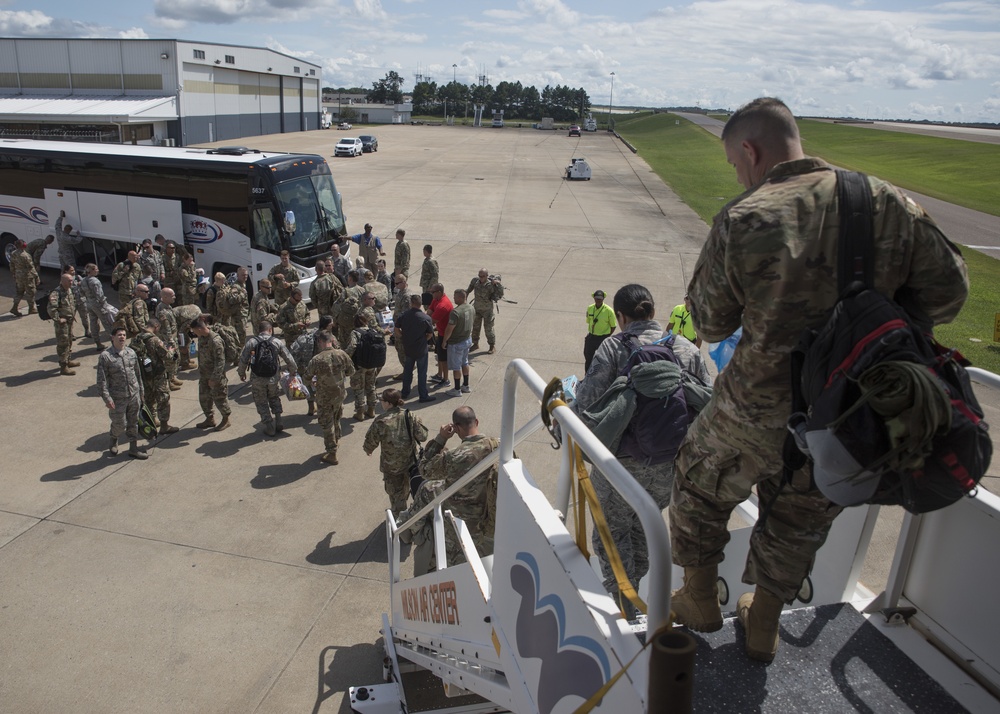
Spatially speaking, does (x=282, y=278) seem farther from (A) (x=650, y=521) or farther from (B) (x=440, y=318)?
(A) (x=650, y=521)

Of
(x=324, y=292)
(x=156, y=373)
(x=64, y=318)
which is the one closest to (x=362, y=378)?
(x=156, y=373)

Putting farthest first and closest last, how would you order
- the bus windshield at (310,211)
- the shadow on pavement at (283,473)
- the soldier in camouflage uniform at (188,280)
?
1. the bus windshield at (310,211)
2. the soldier in camouflage uniform at (188,280)
3. the shadow on pavement at (283,473)

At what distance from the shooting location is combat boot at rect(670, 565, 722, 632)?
7.61 feet

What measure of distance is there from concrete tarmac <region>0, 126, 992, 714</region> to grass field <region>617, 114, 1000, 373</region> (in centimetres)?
840

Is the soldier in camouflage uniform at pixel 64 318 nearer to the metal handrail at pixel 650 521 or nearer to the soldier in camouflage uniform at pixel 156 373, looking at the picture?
the soldier in camouflage uniform at pixel 156 373

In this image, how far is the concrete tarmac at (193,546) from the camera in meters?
5.61

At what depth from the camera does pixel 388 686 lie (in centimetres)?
522

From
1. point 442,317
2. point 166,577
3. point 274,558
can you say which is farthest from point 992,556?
point 442,317

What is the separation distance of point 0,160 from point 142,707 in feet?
58.0

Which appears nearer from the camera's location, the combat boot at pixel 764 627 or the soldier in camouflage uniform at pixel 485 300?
the combat boot at pixel 764 627

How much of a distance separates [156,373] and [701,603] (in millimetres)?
8695

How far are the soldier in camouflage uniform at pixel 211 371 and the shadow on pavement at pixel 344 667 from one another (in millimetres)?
4823

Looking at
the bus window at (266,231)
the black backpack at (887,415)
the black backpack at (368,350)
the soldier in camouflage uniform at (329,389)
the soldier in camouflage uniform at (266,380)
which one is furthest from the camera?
the bus window at (266,231)

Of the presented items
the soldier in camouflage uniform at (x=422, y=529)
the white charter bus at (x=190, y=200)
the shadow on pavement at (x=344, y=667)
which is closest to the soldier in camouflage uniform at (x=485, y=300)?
the white charter bus at (x=190, y=200)
